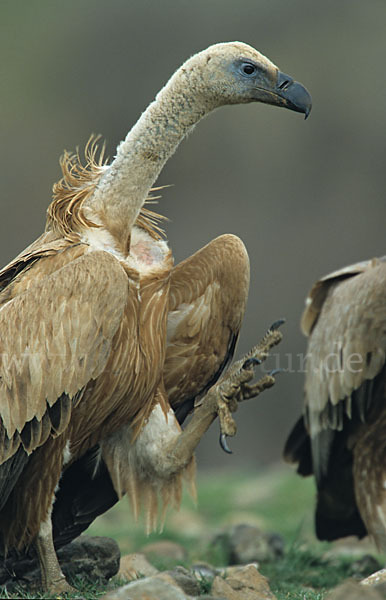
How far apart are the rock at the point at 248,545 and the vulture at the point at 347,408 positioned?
0.45 metres

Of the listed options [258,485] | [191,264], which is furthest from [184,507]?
[191,264]

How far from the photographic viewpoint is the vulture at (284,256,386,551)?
17.3 ft

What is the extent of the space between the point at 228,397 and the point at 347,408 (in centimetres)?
172

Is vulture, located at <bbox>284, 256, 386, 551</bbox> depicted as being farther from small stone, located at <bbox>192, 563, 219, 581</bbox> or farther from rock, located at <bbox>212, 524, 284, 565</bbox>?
small stone, located at <bbox>192, 563, 219, 581</bbox>

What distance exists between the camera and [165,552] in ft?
18.3

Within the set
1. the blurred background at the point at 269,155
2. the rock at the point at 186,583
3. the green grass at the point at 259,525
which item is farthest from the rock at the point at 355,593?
the blurred background at the point at 269,155

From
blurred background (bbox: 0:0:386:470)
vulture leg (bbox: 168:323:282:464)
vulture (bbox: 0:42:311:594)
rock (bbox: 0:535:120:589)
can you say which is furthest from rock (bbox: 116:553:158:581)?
blurred background (bbox: 0:0:386:470)

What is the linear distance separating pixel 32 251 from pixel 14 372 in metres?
0.62

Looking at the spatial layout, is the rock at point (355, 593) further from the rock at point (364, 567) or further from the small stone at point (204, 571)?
the rock at point (364, 567)

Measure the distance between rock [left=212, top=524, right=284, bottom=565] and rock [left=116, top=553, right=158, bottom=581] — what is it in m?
0.99

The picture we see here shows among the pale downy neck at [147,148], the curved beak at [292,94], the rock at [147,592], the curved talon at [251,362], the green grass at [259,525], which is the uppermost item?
the curved beak at [292,94]

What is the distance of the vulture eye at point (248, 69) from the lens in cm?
382

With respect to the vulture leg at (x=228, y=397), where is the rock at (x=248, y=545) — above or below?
below

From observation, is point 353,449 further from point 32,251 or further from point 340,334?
point 32,251
